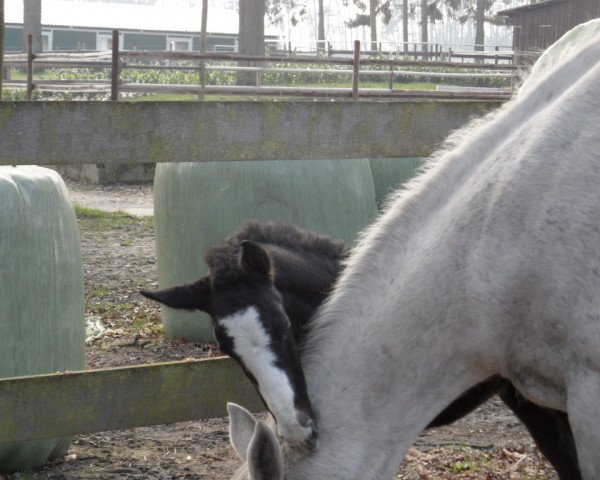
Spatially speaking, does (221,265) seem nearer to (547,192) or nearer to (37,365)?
(547,192)

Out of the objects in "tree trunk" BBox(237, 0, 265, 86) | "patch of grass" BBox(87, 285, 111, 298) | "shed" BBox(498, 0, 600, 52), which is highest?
"shed" BBox(498, 0, 600, 52)

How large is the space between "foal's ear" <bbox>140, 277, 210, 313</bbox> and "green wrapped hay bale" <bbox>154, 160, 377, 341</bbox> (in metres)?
3.30

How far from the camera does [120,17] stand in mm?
56781

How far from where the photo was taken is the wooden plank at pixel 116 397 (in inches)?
120

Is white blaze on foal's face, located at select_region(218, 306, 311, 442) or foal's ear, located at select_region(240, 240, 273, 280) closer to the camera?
white blaze on foal's face, located at select_region(218, 306, 311, 442)

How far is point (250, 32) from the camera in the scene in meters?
26.2

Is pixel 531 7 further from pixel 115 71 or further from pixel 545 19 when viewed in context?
pixel 115 71

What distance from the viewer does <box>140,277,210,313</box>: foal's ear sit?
294 centimetres

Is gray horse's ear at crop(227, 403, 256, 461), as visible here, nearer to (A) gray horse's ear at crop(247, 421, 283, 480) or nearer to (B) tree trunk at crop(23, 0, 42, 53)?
(A) gray horse's ear at crop(247, 421, 283, 480)

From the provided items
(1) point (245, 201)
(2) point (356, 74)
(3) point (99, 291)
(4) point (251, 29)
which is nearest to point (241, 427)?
(1) point (245, 201)

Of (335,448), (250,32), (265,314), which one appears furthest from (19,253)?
(250,32)

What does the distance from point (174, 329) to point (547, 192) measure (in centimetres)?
466

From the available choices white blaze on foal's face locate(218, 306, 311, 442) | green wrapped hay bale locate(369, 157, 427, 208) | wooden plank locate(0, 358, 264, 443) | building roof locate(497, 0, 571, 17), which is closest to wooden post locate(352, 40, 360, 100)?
green wrapped hay bale locate(369, 157, 427, 208)

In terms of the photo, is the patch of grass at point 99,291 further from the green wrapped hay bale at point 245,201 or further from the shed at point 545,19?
the shed at point 545,19
